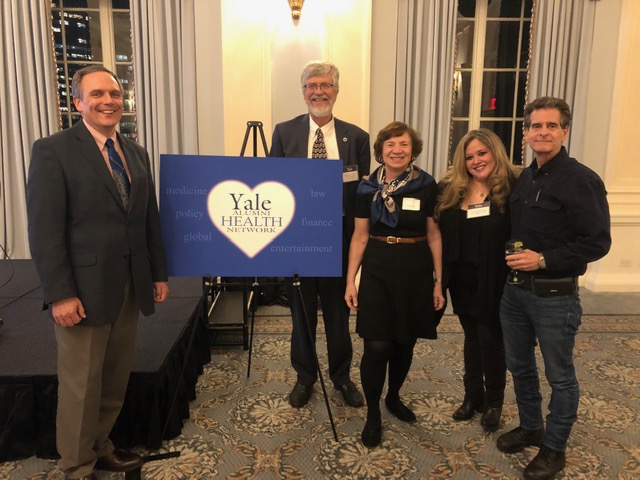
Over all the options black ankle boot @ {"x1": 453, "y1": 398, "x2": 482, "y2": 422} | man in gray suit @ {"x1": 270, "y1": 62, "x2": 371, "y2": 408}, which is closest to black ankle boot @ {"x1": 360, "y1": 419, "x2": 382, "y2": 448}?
man in gray suit @ {"x1": 270, "y1": 62, "x2": 371, "y2": 408}

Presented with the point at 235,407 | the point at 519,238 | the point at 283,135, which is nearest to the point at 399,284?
the point at 519,238

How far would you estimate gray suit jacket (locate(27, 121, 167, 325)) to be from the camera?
4.98 ft

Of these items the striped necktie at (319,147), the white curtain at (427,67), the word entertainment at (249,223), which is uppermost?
the white curtain at (427,67)

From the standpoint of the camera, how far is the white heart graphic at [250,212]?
1.96m

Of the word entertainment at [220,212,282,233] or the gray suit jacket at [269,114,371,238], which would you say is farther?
the gray suit jacket at [269,114,371,238]

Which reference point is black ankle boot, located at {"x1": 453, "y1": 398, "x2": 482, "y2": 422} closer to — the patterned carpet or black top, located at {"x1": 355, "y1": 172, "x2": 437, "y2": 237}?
the patterned carpet

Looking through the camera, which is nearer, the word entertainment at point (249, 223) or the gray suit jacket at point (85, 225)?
the gray suit jacket at point (85, 225)

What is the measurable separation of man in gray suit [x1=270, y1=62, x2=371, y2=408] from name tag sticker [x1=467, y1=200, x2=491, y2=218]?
586 millimetres

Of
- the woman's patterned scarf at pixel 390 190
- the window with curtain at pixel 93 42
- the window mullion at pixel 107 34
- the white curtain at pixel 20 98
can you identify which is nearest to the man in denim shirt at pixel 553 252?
the woman's patterned scarf at pixel 390 190

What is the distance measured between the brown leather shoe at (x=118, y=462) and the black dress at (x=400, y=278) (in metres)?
Result: 1.08

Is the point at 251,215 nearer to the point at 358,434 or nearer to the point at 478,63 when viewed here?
the point at 358,434

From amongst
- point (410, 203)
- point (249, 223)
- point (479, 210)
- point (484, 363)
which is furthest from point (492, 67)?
point (249, 223)

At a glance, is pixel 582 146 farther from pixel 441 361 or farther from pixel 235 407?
pixel 235 407

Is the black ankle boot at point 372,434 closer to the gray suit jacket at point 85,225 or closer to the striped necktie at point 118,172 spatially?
the gray suit jacket at point 85,225
